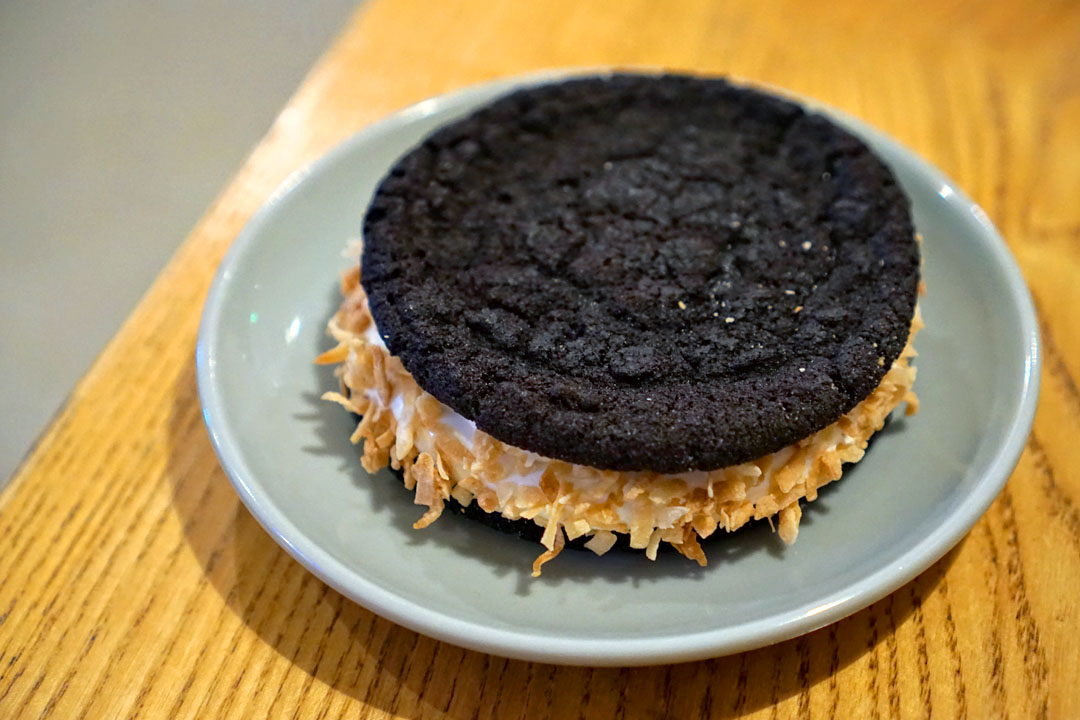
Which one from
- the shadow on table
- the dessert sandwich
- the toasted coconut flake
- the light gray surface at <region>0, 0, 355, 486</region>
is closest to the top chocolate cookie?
the dessert sandwich

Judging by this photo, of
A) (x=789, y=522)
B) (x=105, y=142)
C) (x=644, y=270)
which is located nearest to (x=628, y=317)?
(x=644, y=270)

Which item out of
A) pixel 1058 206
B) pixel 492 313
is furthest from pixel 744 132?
pixel 1058 206

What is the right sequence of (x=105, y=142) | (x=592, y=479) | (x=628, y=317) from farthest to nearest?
(x=105, y=142), (x=628, y=317), (x=592, y=479)

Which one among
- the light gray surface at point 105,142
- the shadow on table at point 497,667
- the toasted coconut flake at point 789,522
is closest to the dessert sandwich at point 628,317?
the toasted coconut flake at point 789,522

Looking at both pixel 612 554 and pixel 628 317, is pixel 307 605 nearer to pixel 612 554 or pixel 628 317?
pixel 612 554

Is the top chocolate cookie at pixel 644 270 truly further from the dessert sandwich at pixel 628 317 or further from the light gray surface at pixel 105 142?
the light gray surface at pixel 105 142

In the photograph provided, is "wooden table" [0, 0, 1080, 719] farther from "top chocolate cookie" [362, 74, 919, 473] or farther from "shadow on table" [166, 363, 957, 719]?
"top chocolate cookie" [362, 74, 919, 473]
